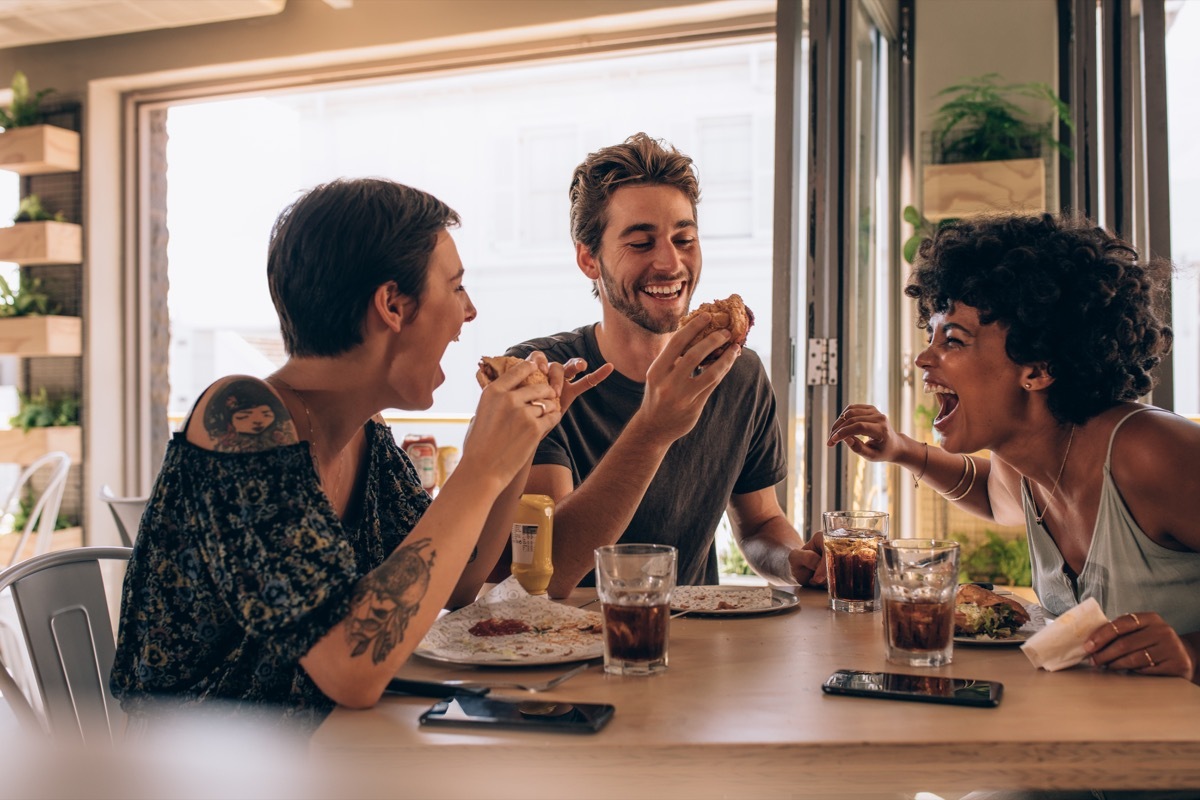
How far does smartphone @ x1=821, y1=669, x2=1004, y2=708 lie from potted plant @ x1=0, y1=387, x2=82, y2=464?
432cm

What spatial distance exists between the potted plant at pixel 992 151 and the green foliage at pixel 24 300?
12.5 ft

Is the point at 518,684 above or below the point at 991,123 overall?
below

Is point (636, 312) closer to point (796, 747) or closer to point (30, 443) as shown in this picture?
point (796, 747)

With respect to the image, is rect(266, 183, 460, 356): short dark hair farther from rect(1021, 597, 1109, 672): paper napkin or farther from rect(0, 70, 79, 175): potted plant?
rect(0, 70, 79, 175): potted plant

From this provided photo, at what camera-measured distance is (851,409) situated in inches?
74.1

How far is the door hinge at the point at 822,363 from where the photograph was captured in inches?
102

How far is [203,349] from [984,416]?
6.27 m

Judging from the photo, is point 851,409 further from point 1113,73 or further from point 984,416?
point 1113,73

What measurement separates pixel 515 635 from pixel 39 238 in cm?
403

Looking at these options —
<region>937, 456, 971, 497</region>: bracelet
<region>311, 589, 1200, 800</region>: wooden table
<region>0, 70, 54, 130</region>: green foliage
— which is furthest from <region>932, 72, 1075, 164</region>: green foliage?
<region>0, 70, 54, 130</region>: green foliage

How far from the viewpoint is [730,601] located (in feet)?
4.84

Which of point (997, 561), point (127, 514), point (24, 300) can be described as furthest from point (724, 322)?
point (24, 300)

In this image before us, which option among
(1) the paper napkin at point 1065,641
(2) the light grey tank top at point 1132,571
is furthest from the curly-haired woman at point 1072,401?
(1) the paper napkin at point 1065,641

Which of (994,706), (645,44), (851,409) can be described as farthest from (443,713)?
(645,44)
